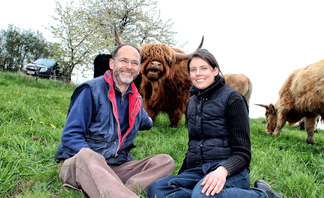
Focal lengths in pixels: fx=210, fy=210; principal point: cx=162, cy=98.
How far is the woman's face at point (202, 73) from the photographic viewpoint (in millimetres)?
2091

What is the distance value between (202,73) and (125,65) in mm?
830

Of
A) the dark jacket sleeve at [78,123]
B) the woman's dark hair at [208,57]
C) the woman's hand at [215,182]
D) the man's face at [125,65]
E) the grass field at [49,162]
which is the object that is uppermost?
the woman's dark hair at [208,57]

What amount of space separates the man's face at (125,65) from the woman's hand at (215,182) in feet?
4.15

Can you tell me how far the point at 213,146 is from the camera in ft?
6.36

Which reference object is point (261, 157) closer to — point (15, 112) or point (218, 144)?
Result: point (218, 144)

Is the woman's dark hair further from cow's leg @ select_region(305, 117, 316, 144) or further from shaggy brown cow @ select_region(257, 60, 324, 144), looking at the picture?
cow's leg @ select_region(305, 117, 316, 144)

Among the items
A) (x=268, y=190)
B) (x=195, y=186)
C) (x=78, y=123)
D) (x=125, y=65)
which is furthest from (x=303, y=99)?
(x=78, y=123)

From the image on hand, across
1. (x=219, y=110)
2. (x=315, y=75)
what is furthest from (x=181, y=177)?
(x=315, y=75)

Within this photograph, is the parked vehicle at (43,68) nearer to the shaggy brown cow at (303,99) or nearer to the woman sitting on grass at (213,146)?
the shaggy brown cow at (303,99)

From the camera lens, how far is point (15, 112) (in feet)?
13.1

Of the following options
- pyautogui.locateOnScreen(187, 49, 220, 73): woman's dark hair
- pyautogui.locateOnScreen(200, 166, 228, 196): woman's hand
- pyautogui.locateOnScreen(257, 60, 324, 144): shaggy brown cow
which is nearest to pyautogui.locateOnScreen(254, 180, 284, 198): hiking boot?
pyautogui.locateOnScreen(200, 166, 228, 196): woman's hand

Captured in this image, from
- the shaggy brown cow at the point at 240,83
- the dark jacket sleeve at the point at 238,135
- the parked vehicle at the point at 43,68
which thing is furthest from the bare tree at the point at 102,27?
the dark jacket sleeve at the point at 238,135

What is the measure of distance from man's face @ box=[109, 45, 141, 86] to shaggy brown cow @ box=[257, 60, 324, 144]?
425 centimetres

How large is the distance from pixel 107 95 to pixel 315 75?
4.74 meters
